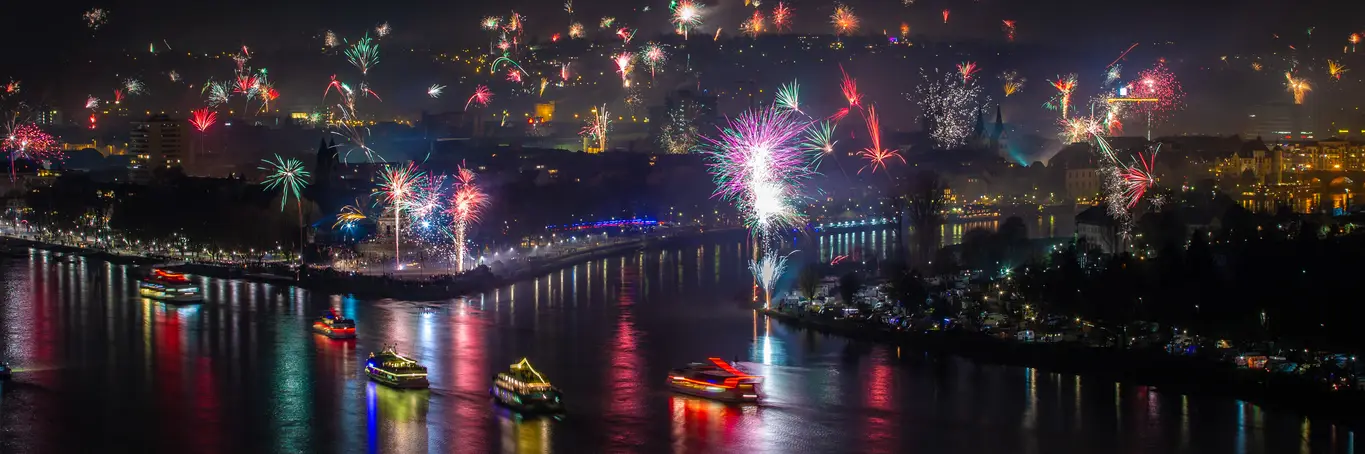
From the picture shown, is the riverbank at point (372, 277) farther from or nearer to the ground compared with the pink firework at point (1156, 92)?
nearer to the ground

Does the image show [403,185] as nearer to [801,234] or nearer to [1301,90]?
[801,234]

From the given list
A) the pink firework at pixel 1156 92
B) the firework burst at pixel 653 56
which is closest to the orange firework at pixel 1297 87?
the pink firework at pixel 1156 92

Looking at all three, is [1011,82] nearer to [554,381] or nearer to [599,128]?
[599,128]

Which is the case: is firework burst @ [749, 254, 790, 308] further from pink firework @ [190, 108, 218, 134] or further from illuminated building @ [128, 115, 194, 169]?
illuminated building @ [128, 115, 194, 169]

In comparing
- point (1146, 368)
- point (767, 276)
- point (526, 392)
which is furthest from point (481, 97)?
point (526, 392)

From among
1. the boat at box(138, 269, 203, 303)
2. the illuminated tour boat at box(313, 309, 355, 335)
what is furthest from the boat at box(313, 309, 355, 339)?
the boat at box(138, 269, 203, 303)

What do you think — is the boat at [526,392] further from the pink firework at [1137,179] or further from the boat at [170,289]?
the pink firework at [1137,179]

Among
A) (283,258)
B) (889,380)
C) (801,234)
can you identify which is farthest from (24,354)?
(801,234)
